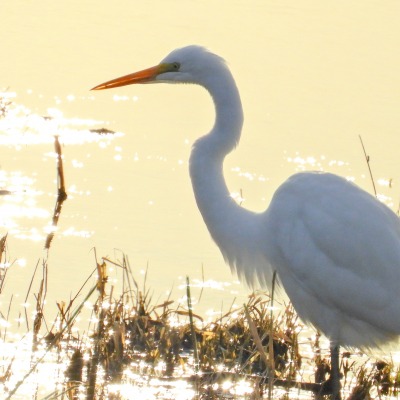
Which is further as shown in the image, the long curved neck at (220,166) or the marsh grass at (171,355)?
the long curved neck at (220,166)

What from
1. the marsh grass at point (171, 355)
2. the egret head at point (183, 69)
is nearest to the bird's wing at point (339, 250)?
the marsh grass at point (171, 355)

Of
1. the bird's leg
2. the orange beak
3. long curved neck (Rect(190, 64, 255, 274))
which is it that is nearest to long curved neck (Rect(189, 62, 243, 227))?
long curved neck (Rect(190, 64, 255, 274))

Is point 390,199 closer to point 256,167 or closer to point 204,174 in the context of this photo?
point 256,167

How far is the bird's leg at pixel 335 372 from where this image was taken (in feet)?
18.5

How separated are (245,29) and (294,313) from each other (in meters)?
5.86

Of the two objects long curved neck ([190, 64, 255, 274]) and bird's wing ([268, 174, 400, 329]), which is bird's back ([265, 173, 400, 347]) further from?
long curved neck ([190, 64, 255, 274])

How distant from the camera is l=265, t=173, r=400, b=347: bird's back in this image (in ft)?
17.9

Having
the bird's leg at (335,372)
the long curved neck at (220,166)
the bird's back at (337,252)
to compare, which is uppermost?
the long curved neck at (220,166)

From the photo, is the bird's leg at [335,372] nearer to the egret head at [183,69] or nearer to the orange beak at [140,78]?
the egret head at [183,69]

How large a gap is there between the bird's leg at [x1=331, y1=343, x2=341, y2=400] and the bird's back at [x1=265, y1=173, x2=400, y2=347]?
0.67ft

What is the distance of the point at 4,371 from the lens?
536 centimetres

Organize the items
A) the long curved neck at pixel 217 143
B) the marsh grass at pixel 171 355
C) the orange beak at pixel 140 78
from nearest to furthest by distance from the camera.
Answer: the marsh grass at pixel 171 355 < the long curved neck at pixel 217 143 < the orange beak at pixel 140 78

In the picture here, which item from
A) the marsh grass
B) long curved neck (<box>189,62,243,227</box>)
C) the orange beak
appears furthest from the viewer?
the orange beak

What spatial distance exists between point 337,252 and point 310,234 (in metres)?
0.14
